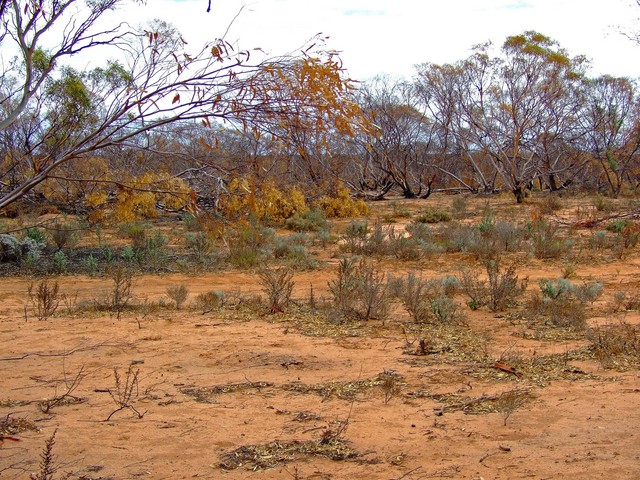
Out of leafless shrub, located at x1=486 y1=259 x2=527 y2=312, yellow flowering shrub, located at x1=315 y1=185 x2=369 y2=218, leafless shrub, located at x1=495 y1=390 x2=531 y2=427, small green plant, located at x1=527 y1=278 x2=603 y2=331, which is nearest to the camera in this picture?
leafless shrub, located at x1=495 y1=390 x2=531 y2=427

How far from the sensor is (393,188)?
3516 centimetres

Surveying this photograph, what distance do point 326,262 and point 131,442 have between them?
9199 millimetres

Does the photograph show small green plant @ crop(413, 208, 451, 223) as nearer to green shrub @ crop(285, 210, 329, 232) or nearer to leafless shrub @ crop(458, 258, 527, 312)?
green shrub @ crop(285, 210, 329, 232)

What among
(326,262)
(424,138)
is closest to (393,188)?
(424,138)

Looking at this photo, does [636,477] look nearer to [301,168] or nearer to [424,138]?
[301,168]

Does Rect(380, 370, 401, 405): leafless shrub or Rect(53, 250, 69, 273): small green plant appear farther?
Rect(53, 250, 69, 273): small green plant

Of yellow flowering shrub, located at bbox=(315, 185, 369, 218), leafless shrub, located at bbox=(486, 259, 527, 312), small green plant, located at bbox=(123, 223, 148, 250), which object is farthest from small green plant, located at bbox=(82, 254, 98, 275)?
yellow flowering shrub, located at bbox=(315, 185, 369, 218)

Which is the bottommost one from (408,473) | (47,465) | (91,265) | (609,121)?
(408,473)

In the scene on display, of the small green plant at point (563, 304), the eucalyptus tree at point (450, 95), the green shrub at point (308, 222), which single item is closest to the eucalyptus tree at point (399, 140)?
the eucalyptus tree at point (450, 95)

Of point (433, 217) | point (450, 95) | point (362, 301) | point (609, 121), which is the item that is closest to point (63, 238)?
point (362, 301)

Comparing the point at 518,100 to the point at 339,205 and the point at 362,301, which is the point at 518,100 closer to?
the point at 339,205

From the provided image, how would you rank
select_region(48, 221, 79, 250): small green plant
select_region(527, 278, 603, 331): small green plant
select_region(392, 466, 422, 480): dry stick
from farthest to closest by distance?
select_region(48, 221, 79, 250): small green plant
select_region(527, 278, 603, 331): small green plant
select_region(392, 466, 422, 480): dry stick

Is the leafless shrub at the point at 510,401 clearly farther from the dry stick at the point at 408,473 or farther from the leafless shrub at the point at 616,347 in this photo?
the leafless shrub at the point at 616,347

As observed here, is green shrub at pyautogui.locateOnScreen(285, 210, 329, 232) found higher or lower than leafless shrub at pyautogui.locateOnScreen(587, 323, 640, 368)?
higher
